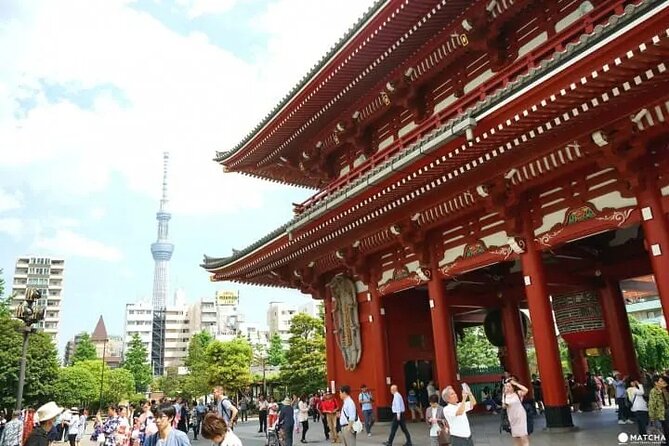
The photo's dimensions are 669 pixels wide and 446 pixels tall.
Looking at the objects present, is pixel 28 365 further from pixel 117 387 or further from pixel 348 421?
pixel 348 421

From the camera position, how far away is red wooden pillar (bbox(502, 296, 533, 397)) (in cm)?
1902

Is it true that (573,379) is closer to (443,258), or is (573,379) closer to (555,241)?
(443,258)

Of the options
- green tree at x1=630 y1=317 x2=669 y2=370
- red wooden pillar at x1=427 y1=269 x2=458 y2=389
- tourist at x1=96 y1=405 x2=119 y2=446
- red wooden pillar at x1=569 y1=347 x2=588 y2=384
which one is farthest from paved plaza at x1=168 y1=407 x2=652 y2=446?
green tree at x1=630 y1=317 x2=669 y2=370

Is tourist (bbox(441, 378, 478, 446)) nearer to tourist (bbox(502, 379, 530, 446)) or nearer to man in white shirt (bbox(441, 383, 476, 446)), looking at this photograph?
man in white shirt (bbox(441, 383, 476, 446))

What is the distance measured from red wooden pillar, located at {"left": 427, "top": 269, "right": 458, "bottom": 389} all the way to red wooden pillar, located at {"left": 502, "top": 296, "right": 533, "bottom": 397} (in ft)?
18.8

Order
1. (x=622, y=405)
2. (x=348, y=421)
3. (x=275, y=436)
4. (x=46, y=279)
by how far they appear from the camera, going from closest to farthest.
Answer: (x=348, y=421) < (x=622, y=405) < (x=275, y=436) < (x=46, y=279)

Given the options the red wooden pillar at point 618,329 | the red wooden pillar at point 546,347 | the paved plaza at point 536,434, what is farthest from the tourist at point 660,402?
the red wooden pillar at point 618,329

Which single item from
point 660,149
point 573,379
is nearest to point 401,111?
point 660,149

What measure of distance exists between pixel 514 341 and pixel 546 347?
8103 mm

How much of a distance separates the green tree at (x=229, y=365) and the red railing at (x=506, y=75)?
41287mm

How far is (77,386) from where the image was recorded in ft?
178

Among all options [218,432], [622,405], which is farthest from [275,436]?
[218,432]

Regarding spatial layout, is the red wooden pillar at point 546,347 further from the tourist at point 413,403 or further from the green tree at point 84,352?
the green tree at point 84,352

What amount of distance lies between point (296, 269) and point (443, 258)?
7197mm
